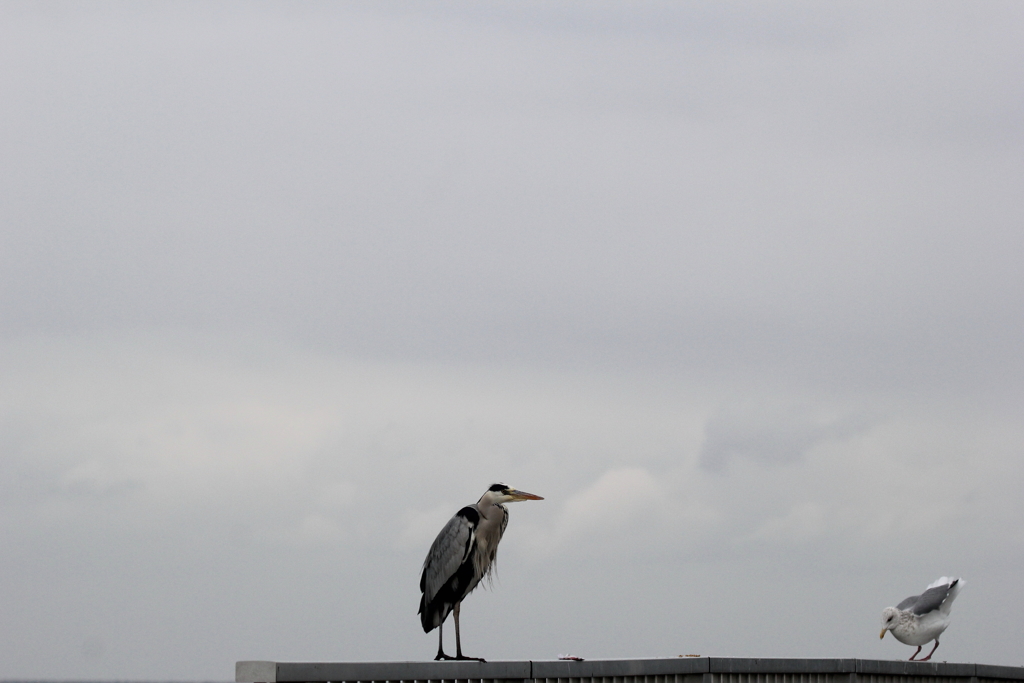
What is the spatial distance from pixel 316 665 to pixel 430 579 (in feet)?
12.6

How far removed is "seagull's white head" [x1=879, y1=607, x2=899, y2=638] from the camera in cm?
1490

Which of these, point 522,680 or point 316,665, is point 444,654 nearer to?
point 522,680

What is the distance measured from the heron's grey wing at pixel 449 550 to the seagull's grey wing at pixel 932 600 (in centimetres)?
675

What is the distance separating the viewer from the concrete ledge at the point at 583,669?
7.49 meters

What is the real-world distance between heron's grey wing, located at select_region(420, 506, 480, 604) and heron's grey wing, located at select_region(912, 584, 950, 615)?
675cm

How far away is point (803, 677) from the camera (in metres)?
11.2

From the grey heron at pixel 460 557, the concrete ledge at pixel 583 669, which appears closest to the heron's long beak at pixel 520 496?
the grey heron at pixel 460 557

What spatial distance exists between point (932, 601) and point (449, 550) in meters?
7.06

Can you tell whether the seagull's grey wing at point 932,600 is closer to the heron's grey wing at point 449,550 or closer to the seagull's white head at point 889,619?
the seagull's white head at point 889,619

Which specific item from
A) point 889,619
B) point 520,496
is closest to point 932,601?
point 889,619

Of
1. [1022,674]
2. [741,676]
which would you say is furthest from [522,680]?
[1022,674]

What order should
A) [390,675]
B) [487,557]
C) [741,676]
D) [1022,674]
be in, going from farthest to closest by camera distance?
[1022,674]
[487,557]
[741,676]
[390,675]

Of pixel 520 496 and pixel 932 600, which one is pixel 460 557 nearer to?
pixel 520 496

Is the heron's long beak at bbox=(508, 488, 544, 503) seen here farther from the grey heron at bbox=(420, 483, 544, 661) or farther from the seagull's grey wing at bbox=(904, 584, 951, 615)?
the seagull's grey wing at bbox=(904, 584, 951, 615)
